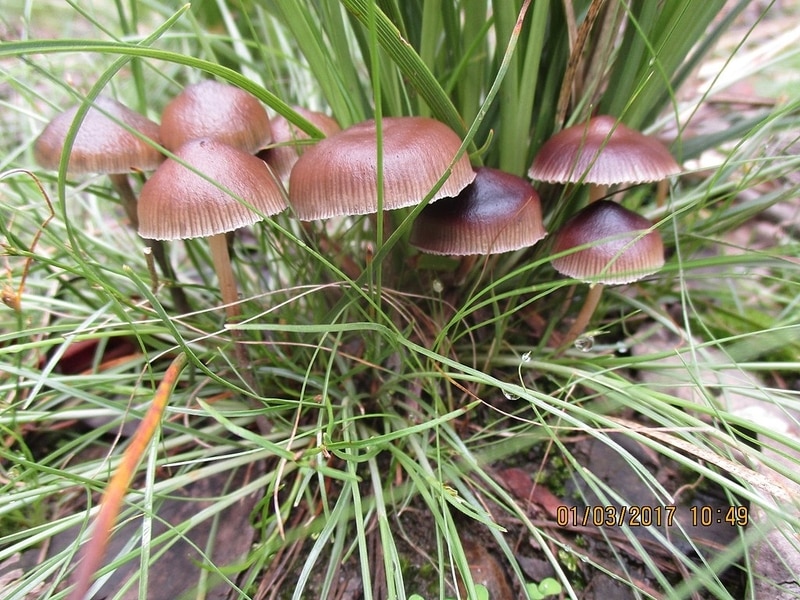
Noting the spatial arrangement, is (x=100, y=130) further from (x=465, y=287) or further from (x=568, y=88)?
(x=568, y=88)

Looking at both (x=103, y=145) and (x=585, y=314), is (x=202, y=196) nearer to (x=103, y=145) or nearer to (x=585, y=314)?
(x=103, y=145)

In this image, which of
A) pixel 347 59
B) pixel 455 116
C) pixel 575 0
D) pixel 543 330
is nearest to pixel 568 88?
pixel 575 0

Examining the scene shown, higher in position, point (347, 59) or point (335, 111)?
point (347, 59)

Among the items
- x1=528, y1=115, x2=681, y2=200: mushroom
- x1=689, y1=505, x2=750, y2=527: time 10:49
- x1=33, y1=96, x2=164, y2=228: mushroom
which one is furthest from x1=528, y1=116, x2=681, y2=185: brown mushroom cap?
x1=33, y1=96, x2=164, y2=228: mushroom

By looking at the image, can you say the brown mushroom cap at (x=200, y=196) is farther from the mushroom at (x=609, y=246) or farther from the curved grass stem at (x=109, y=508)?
the mushroom at (x=609, y=246)

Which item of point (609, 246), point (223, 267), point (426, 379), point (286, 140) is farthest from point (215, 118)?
point (609, 246)

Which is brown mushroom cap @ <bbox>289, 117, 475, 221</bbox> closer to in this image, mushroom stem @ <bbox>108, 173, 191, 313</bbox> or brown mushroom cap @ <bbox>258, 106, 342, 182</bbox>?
brown mushroom cap @ <bbox>258, 106, 342, 182</bbox>

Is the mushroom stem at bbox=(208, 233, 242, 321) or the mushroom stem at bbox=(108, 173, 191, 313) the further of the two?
the mushroom stem at bbox=(108, 173, 191, 313)
